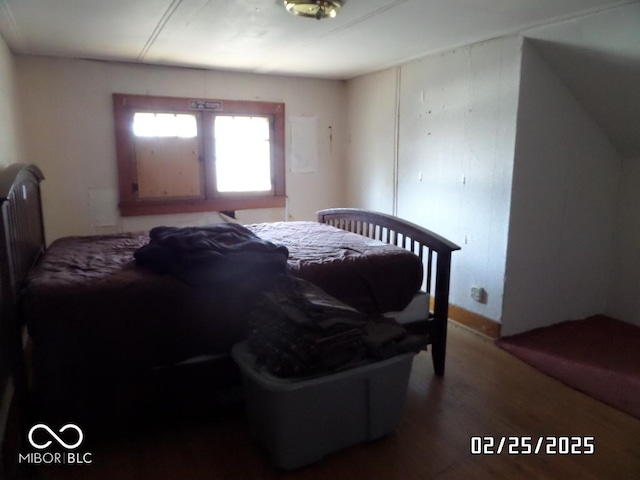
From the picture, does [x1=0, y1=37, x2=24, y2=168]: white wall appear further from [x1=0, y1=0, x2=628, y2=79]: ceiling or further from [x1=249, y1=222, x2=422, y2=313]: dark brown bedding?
[x1=249, y1=222, x2=422, y2=313]: dark brown bedding

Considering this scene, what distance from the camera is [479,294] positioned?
10.3 ft

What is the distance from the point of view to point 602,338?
302cm

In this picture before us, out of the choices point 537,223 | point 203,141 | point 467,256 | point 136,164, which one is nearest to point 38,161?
point 136,164

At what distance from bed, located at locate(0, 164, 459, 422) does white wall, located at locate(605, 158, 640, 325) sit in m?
1.73

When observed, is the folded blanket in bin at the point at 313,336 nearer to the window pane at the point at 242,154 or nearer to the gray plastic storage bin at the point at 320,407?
the gray plastic storage bin at the point at 320,407

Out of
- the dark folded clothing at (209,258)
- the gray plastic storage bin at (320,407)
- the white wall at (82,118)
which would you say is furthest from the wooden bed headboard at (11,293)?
the white wall at (82,118)

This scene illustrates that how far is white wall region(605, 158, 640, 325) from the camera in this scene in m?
3.19

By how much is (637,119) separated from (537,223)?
2.80 ft

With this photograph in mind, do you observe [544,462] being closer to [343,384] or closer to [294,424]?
[343,384]

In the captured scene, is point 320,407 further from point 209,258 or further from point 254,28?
point 254,28

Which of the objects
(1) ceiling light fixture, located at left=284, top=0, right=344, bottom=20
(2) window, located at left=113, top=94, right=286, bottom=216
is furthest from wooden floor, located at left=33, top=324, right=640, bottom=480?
(2) window, located at left=113, top=94, right=286, bottom=216

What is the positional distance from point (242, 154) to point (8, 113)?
178 centimetres

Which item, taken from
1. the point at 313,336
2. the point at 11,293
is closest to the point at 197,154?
the point at 11,293
